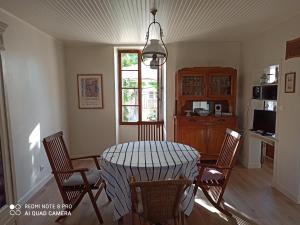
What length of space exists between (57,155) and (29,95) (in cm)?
104

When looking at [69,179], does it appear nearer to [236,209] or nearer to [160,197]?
[160,197]

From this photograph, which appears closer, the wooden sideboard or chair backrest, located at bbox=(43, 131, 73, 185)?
chair backrest, located at bbox=(43, 131, 73, 185)

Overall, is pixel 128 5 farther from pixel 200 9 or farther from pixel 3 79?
pixel 3 79

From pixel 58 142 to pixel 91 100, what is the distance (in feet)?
6.32

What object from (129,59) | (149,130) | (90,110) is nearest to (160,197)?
(149,130)

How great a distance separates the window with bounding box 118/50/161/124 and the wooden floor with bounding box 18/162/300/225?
2234 mm

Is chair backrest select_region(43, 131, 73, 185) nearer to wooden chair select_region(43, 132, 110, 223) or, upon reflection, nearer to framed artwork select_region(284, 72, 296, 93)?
wooden chair select_region(43, 132, 110, 223)

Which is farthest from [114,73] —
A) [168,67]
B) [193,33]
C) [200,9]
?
[200,9]

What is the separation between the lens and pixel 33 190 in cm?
305

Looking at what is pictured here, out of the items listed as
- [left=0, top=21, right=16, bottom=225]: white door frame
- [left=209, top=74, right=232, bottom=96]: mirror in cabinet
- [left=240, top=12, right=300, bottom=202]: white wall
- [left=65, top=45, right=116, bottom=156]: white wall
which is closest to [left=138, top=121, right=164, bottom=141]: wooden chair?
[left=65, top=45, right=116, bottom=156]: white wall

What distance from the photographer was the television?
11.0 ft

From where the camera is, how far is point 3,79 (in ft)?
5.23

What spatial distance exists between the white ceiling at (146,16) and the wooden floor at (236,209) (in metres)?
2.33

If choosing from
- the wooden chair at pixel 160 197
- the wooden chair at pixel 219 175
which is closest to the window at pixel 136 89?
the wooden chair at pixel 219 175
